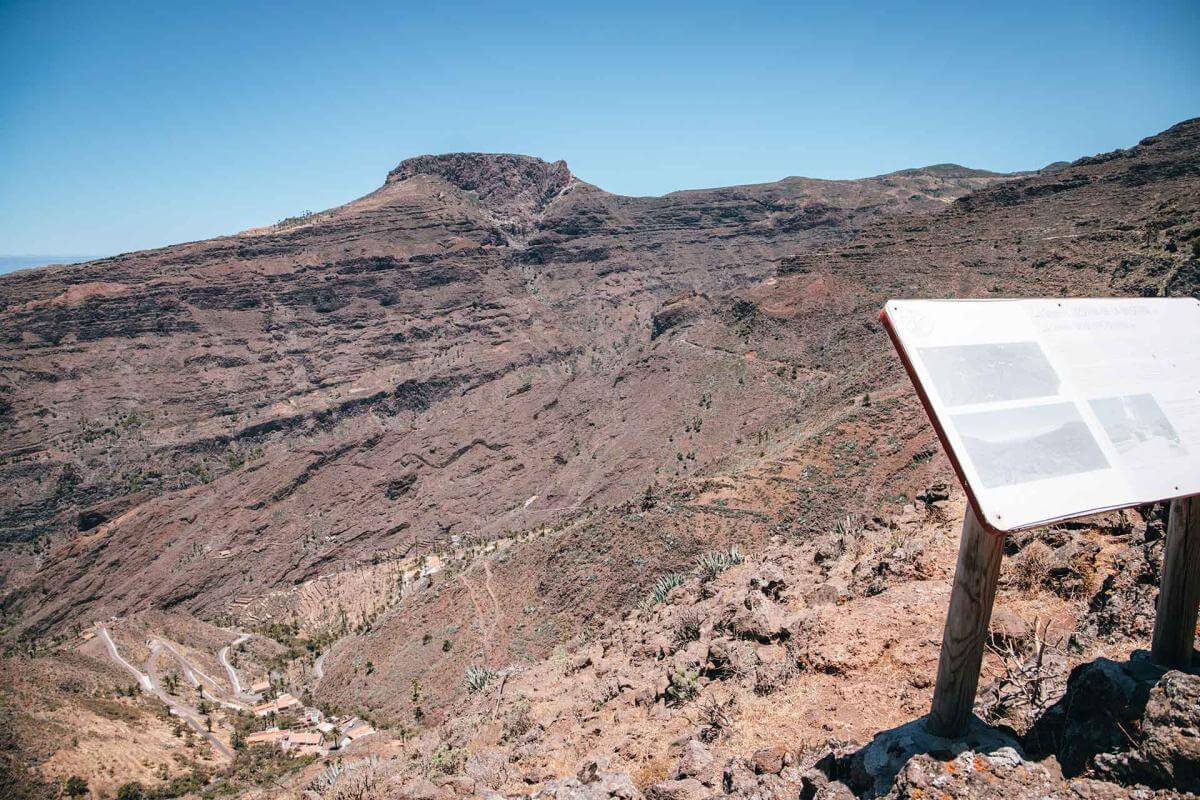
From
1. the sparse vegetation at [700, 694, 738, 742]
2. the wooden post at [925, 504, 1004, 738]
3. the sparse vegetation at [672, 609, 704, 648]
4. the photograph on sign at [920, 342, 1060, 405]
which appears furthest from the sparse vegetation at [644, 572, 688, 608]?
the photograph on sign at [920, 342, 1060, 405]

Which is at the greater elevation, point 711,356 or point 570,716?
point 711,356

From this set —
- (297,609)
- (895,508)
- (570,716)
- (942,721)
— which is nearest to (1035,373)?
(942,721)

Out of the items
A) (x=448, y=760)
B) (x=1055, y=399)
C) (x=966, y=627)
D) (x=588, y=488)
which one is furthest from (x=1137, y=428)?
(x=588, y=488)

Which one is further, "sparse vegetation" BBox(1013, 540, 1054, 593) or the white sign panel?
"sparse vegetation" BBox(1013, 540, 1054, 593)

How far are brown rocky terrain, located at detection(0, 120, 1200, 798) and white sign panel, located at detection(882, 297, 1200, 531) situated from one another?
1857mm

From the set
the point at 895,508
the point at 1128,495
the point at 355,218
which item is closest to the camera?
the point at 1128,495

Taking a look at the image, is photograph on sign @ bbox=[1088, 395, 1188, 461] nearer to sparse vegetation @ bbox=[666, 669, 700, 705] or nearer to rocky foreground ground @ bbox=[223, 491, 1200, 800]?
rocky foreground ground @ bbox=[223, 491, 1200, 800]

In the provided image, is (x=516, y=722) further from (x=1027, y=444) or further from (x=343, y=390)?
(x=343, y=390)

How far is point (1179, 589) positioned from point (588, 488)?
4020 centimetres

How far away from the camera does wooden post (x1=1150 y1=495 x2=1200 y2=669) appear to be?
15.1 ft

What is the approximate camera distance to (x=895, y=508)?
51.9 feet

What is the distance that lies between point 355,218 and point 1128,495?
102 meters

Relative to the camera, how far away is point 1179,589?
4.66 meters

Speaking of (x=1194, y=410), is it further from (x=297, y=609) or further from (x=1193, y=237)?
(x=297, y=609)
